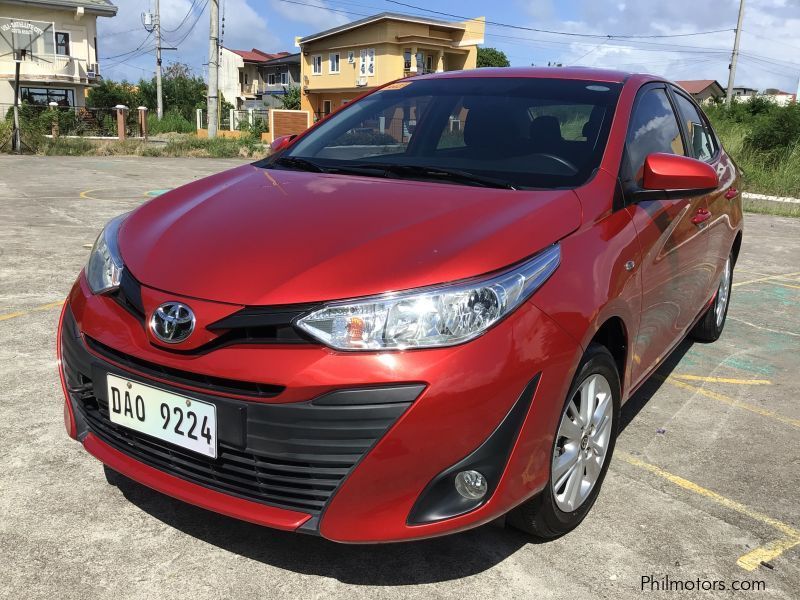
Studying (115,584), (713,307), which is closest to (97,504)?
(115,584)

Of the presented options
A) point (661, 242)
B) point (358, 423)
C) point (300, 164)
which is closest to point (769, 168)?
point (661, 242)

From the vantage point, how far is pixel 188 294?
200 cm

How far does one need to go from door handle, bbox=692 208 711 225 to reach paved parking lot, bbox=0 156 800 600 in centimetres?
95

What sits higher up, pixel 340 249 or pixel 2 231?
pixel 340 249

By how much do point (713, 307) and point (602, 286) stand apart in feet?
8.61

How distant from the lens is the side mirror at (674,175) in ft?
8.70

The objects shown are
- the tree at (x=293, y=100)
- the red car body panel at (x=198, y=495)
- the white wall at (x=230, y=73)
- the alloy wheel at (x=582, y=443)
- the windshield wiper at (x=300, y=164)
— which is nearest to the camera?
the red car body panel at (x=198, y=495)

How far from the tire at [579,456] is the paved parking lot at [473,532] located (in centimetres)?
10

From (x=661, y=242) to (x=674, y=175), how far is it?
0.31m

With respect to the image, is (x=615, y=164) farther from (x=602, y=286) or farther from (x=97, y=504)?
(x=97, y=504)

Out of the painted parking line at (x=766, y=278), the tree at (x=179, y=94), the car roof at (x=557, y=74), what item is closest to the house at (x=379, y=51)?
the tree at (x=179, y=94)

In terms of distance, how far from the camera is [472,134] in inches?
121

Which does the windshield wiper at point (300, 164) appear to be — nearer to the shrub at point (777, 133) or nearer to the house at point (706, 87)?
the shrub at point (777, 133)

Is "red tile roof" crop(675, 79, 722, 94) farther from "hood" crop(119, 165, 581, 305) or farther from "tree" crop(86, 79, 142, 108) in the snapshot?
"hood" crop(119, 165, 581, 305)
